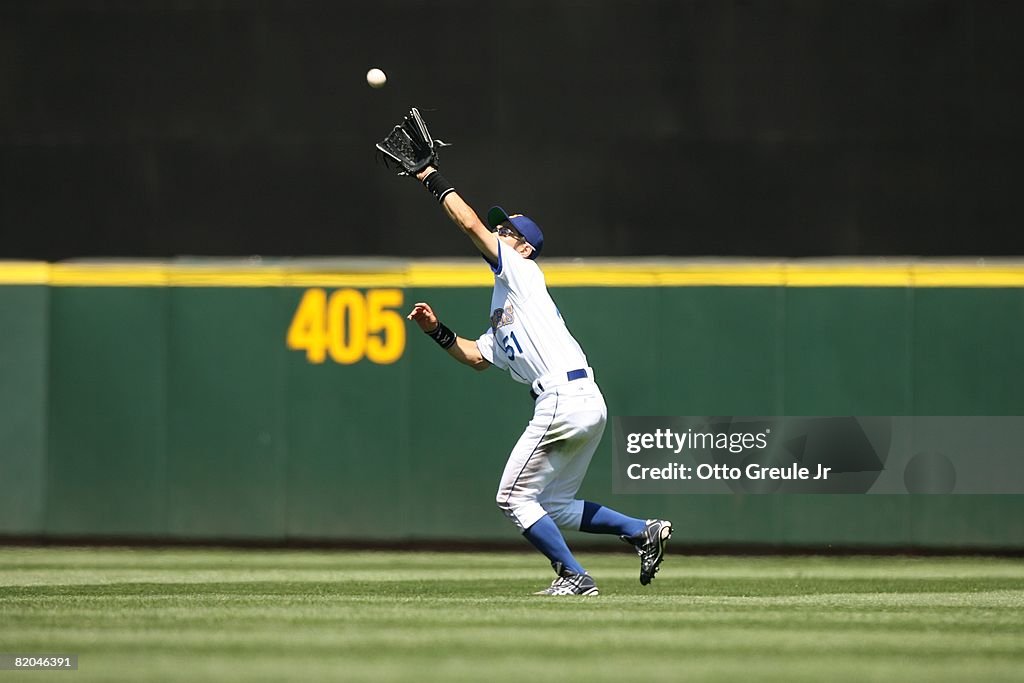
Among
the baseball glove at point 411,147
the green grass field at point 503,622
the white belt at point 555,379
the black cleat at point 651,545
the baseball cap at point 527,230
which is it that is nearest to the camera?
the green grass field at point 503,622

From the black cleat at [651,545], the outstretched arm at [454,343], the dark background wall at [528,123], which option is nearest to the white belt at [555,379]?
the outstretched arm at [454,343]

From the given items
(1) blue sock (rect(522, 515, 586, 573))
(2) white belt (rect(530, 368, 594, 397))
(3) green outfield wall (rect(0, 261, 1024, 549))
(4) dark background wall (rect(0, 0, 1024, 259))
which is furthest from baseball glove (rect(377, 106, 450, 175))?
(4) dark background wall (rect(0, 0, 1024, 259))

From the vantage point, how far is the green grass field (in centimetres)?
484

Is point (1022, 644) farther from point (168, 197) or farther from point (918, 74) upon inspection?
point (168, 197)

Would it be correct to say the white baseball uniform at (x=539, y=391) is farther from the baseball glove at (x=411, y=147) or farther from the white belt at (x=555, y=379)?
the baseball glove at (x=411, y=147)

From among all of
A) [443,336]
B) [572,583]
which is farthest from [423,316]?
[572,583]

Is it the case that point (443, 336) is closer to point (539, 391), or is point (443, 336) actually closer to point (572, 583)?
point (539, 391)

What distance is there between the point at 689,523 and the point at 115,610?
14.5 ft

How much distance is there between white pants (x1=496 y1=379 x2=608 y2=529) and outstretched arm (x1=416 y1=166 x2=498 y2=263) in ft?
2.29

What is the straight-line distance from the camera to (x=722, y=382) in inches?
385

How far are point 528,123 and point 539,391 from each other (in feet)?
15.9

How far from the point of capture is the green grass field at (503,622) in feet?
15.9

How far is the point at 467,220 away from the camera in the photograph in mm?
6621

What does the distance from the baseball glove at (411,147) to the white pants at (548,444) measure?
3.81 ft
